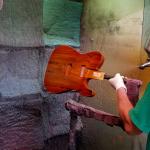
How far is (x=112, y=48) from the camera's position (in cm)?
231

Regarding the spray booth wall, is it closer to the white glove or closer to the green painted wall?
the green painted wall

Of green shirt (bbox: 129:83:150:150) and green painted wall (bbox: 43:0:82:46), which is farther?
green painted wall (bbox: 43:0:82:46)

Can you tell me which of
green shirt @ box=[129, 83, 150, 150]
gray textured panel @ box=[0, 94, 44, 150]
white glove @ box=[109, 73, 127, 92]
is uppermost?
white glove @ box=[109, 73, 127, 92]

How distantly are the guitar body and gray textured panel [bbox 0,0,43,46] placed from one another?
0.92 feet

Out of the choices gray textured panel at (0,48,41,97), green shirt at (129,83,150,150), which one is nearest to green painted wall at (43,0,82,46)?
gray textured panel at (0,48,41,97)

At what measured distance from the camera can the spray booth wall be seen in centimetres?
212

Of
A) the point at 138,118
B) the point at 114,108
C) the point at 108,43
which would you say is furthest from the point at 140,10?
the point at 138,118

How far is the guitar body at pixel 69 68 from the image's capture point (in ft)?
5.83

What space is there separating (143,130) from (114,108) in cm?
94

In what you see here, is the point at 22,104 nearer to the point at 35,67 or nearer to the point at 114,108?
the point at 35,67

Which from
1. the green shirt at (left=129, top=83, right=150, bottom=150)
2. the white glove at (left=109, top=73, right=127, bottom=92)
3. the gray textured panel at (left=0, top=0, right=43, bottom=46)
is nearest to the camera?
the green shirt at (left=129, top=83, right=150, bottom=150)

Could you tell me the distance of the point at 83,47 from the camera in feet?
8.31

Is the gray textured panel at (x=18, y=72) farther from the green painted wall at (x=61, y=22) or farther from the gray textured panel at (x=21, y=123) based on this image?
the green painted wall at (x=61, y=22)

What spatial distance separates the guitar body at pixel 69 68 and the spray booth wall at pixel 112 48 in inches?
19.2
